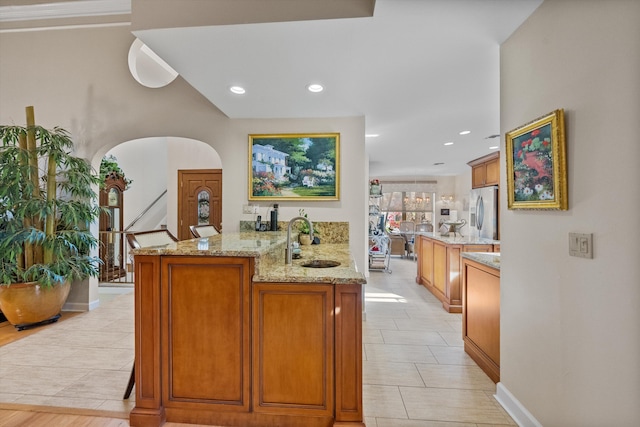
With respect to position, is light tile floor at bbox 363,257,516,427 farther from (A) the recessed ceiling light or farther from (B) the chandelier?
(B) the chandelier

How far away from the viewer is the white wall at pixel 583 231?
1.10m

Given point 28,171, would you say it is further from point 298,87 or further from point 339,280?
point 339,280

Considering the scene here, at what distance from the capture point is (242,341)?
5.55 feet

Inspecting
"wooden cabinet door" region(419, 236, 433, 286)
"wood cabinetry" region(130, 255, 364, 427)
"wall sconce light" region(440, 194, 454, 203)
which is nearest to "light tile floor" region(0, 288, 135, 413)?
"wood cabinetry" region(130, 255, 364, 427)

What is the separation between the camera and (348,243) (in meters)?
3.44

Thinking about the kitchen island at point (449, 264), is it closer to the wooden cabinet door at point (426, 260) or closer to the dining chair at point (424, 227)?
the wooden cabinet door at point (426, 260)

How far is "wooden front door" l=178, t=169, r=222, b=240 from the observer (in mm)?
5539

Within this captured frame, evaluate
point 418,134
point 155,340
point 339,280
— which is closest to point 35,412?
point 155,340

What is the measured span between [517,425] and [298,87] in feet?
9.25

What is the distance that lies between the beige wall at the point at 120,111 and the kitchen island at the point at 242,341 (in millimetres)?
1832

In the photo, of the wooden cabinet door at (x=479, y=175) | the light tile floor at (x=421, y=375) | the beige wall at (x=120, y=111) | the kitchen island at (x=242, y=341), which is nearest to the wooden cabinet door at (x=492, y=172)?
the wooden cabinet door at (x=479, y=175)

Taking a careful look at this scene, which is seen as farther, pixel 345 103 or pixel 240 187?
pixel 240 187

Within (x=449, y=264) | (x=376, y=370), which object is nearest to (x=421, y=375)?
(x=376, y=370)

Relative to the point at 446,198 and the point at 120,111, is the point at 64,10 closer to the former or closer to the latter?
the point at 120,111
